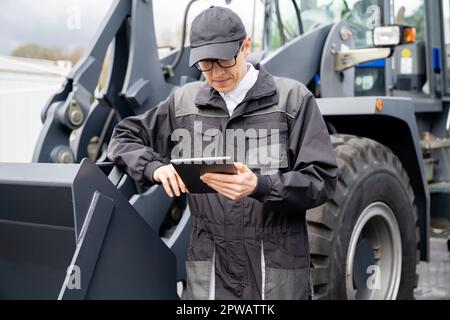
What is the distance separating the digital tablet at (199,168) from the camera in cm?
170

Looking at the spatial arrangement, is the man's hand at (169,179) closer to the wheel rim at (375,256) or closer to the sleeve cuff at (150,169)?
the sleeve cuff at (150,169)

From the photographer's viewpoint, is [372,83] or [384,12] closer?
[384,12]

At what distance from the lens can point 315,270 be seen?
273 centimetres

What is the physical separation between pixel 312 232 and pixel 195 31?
3.82 ft

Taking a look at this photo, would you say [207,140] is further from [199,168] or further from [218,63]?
[199,168]

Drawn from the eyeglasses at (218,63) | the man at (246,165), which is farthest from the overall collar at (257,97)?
the eyeglasses at (218,63)

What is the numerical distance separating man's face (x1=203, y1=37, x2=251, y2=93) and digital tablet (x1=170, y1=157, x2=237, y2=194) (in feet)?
1.39

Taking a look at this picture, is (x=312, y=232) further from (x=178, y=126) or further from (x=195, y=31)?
(x=195, y=31)

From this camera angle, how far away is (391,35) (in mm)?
3447

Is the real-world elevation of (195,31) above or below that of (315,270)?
above

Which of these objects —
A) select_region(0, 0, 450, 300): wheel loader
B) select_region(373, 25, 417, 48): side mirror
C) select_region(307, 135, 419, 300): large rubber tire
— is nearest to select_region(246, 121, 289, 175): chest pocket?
select_region(0, 0, 450, 300): wheel loader

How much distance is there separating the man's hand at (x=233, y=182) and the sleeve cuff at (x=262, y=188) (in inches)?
1.7

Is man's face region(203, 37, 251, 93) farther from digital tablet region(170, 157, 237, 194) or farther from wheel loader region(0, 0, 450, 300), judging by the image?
wheel loader region(0, 0, 450, 300)

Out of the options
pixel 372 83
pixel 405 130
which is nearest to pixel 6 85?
pixel 372 83
